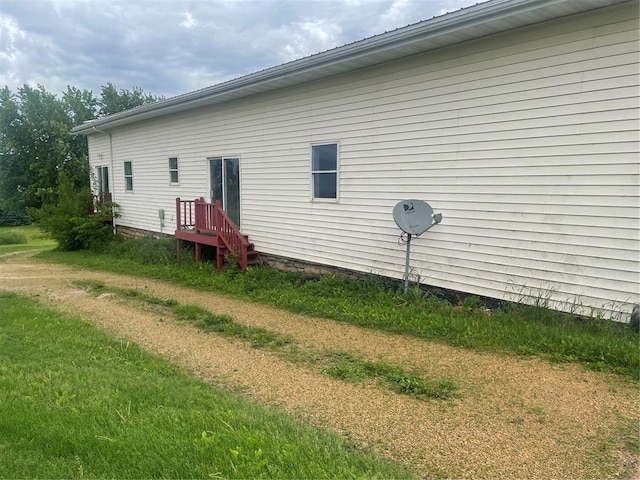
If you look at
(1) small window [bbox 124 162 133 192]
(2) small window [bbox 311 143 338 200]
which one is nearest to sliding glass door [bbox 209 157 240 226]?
(2) small window [bbox 311 143 338 200]

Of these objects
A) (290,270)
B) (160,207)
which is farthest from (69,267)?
(290,270)

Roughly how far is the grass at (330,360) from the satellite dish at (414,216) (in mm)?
2394

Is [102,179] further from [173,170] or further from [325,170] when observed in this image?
[325,170]

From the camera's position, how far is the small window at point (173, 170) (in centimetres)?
1258

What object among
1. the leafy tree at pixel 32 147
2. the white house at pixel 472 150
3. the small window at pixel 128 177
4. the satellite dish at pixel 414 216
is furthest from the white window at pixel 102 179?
the leafy tree at pixel 32 147

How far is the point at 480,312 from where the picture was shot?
5.81m

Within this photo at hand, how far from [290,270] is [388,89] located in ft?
12.9

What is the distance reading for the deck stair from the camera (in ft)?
30.6

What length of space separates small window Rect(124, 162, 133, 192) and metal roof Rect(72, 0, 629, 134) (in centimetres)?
607

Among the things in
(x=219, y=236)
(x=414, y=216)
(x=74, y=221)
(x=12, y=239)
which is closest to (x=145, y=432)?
(x=414, y=216)

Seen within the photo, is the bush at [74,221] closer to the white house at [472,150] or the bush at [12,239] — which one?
the white house at [472,150]

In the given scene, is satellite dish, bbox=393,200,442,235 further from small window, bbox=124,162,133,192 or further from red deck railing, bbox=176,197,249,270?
small window, bbox=124,162,133,192

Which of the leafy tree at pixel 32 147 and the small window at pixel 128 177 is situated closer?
the small window at pixel 128 177

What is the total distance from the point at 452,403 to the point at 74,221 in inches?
562
